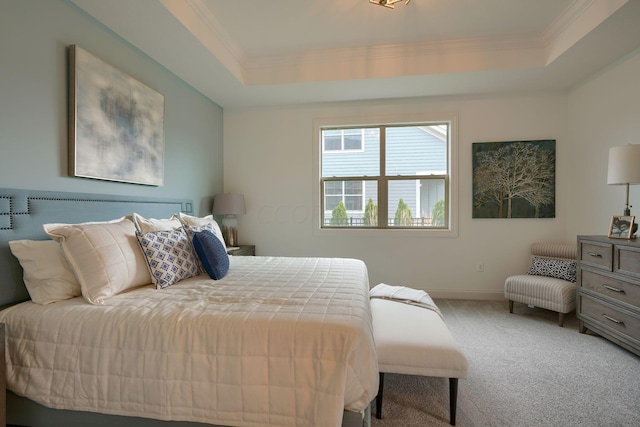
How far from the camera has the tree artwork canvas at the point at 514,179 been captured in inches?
147

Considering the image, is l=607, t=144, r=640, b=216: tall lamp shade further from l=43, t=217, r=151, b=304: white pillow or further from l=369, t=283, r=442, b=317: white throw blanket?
l=43, t=217, r=151, b=304: white pillow

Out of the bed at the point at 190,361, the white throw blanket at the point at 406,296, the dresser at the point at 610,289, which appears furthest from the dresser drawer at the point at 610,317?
the bed at the point at 190,361

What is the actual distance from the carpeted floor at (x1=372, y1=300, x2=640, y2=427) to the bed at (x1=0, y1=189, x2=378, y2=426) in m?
0.67

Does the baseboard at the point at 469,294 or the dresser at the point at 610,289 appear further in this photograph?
the baseboard at the point at 469,294

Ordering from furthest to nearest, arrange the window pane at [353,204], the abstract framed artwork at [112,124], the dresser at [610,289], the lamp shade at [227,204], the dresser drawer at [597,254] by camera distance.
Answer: the window pane at [353,204] → the lamp shade at [227,204] → the dresser drawer at [597,254] → the dresser at [610,289] → the abstract framed artwork at [112,124]

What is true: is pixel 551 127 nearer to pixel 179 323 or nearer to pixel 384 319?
pixel 384 319

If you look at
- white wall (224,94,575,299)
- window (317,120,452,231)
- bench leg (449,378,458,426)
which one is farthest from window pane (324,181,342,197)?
bench leg (449,378,458,426)

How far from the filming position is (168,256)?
1982 mm

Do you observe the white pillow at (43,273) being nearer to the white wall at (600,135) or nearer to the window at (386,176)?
the window at (386,176)

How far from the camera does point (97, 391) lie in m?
1.33

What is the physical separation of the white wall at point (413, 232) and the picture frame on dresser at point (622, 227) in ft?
3.32

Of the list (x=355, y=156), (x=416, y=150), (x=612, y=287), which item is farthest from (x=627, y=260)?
(x=355, y=156)

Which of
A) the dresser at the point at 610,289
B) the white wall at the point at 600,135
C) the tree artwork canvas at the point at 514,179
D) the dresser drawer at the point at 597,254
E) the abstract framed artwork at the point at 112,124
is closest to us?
the abstract framed artwork at the point at 112,124

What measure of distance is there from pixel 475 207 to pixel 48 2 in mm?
4339
